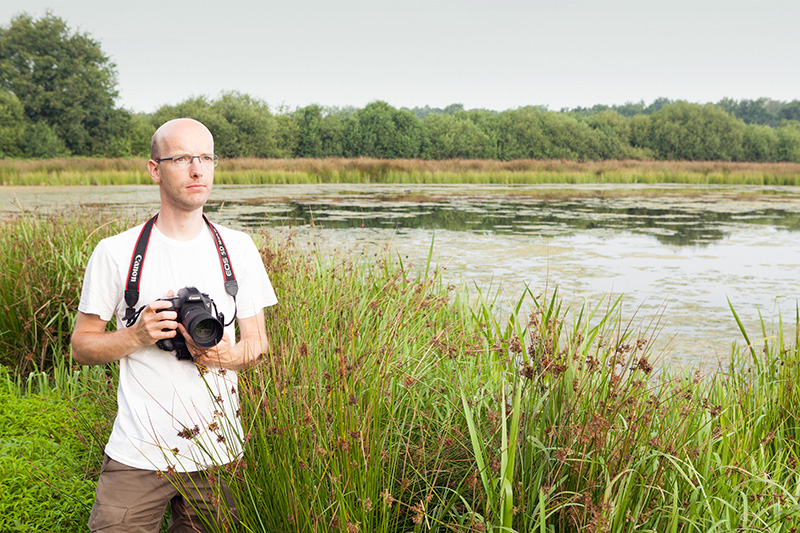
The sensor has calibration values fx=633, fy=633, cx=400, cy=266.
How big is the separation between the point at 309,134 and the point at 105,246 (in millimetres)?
42738

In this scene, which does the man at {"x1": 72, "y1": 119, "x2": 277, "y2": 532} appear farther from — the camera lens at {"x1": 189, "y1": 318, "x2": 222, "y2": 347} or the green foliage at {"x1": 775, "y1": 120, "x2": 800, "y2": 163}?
the green foliage at {"x1": 775, "y1": 120, "x2": 800, "y2": 163}

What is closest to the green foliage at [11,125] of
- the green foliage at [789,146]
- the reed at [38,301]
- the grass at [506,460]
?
the reed at [38,301]

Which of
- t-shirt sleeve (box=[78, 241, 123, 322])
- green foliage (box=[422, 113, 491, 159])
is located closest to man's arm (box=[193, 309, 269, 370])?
t-shirt sleeve (box=[78, 241, 123, 322])

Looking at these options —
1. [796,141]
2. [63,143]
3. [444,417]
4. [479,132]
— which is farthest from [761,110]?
[444,417]

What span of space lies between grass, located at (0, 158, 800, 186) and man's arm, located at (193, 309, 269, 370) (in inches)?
793

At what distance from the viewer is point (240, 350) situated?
5.72ft

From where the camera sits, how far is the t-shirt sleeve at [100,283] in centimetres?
173

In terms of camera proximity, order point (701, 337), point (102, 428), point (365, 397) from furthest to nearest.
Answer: point (701, 337), point (102, 428), point (365, 397)

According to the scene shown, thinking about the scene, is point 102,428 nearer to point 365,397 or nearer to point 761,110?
point 365,397

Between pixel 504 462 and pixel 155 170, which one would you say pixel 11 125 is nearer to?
pixel 155 170

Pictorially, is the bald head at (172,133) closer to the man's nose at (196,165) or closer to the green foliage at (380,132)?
the man's nose at (196,165)

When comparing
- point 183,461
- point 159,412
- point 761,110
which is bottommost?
point 183,461

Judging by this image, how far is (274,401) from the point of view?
5.48ft

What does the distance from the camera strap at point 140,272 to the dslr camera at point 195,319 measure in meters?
0.13
